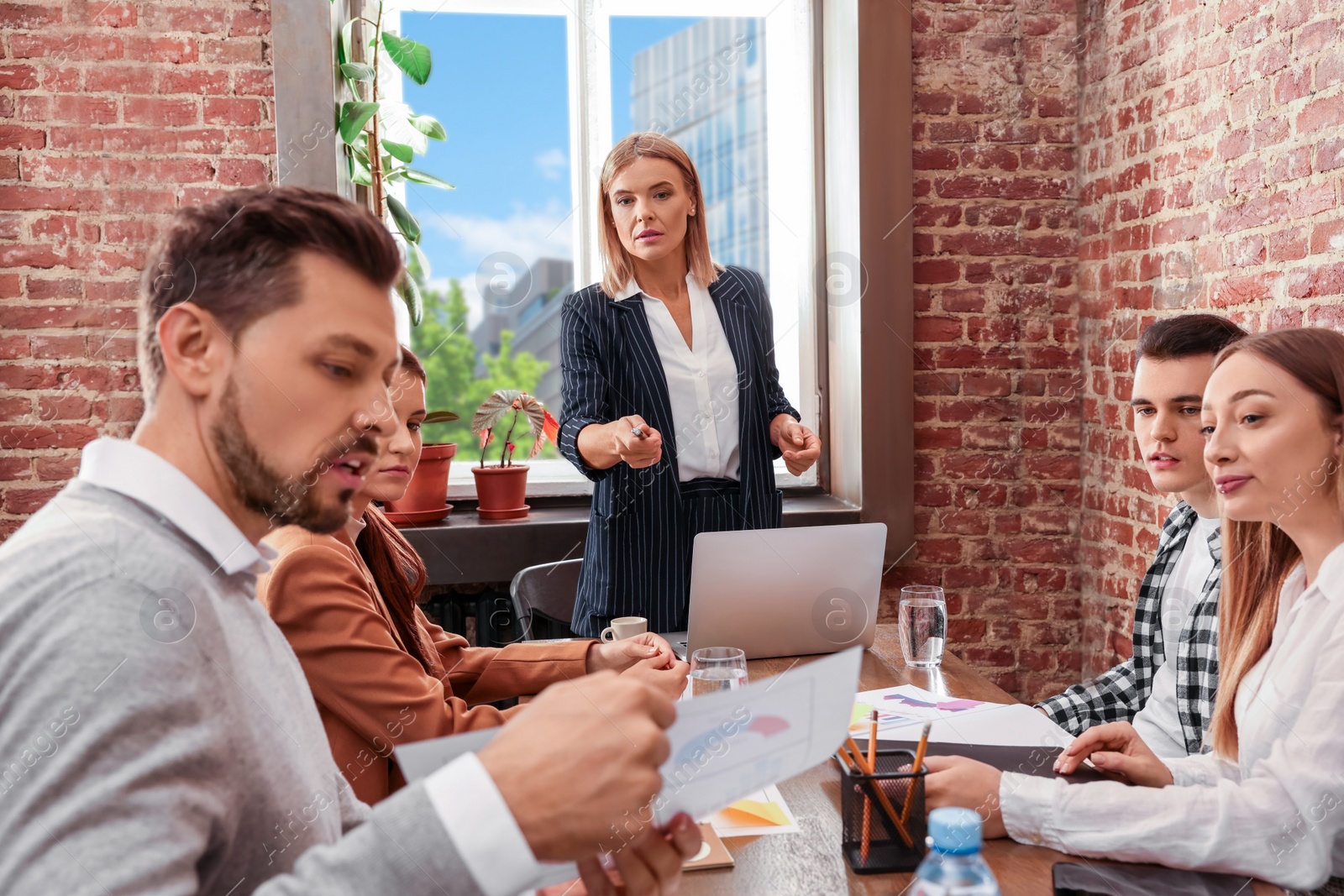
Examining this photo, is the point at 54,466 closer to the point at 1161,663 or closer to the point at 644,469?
the point at 644,469

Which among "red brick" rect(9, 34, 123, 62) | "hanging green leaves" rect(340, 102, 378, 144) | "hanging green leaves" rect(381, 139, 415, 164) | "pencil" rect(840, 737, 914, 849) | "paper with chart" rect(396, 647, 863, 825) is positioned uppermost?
"red brick" rect(9, 34, 123, 62)

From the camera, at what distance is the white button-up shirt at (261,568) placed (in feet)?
2.34

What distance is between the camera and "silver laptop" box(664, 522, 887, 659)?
1.75 m

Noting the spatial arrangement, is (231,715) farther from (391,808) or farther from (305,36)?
(305,36)

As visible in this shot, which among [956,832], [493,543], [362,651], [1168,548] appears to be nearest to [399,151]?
[493,543]

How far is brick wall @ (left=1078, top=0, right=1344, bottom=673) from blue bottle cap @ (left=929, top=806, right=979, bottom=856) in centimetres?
189

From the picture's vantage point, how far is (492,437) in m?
3.33

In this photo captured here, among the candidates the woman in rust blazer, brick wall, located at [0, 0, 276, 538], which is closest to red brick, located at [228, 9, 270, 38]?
brick wall, located at [0, 0, 276, 538]

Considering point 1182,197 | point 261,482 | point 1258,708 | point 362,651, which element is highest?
point 1182,197

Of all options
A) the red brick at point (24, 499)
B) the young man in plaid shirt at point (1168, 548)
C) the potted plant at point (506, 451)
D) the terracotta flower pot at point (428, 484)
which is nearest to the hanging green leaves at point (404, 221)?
the potted plant at point (506, 451)

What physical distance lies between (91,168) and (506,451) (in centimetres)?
144

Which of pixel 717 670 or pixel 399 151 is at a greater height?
pixel 399 151

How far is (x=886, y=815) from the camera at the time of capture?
44.7 inches

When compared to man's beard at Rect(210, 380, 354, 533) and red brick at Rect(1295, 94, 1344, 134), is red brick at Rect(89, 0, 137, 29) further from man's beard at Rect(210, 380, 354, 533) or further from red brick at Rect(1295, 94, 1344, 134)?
red brick at Rect(1295, 94, 1344, 134)
